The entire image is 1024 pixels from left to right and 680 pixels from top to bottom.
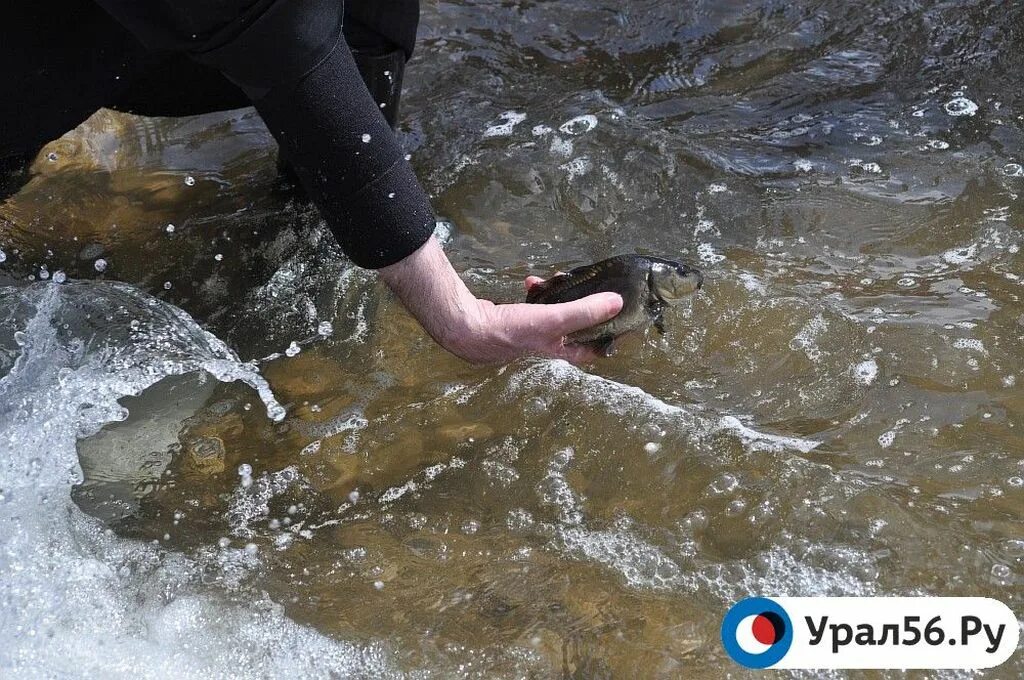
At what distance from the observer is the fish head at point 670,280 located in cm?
322

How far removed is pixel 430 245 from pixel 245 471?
98cm

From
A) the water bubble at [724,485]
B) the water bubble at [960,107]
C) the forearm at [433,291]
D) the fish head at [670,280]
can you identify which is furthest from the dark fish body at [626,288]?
the water bubble at [960,107]

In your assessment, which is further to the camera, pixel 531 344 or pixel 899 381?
pixel 899 381

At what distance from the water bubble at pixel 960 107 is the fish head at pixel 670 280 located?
87.7 inches

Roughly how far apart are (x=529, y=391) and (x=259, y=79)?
1.38 meters

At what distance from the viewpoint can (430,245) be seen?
9.38ft

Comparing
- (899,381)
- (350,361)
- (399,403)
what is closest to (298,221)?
(350,361)

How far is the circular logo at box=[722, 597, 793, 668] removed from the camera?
8.61 feet

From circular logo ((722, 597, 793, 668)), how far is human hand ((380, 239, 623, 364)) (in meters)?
0.88

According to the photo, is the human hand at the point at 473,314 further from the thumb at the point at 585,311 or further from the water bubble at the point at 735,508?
the water bubble at the point at 735,508

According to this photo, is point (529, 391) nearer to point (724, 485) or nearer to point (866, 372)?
point (724, 485)

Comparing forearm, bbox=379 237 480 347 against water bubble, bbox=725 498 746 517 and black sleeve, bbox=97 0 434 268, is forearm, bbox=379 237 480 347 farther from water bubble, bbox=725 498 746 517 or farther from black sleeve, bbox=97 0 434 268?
water bubble, bbox=725 498 746 517

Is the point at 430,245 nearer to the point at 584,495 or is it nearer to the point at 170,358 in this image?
the point at 584,495

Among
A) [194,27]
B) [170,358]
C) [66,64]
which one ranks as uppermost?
[194,27]
